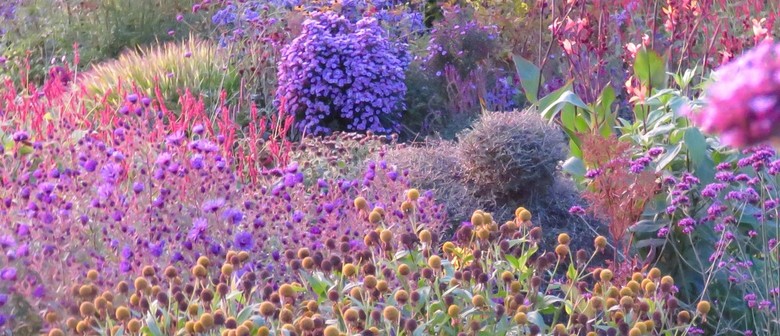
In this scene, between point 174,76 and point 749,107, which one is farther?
point 174,76

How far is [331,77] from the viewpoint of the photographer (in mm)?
6023

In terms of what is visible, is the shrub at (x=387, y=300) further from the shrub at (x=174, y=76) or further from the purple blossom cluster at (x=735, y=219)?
the shrub at (x=174, y=76)

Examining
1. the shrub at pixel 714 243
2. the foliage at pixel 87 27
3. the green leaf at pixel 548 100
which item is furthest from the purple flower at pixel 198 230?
the foliage at pixel 87 27

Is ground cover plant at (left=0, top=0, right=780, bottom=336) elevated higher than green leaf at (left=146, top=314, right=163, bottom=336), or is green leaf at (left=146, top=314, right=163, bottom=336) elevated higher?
green leaf at (left=146, top=314, right=163, bottom=336)

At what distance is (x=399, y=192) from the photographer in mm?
3717

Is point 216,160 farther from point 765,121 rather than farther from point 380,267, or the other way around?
point 765,121

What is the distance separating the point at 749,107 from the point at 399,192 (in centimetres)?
306

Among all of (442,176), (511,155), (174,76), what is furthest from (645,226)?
(174,76)

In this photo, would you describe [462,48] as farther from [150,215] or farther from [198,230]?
[198,230]

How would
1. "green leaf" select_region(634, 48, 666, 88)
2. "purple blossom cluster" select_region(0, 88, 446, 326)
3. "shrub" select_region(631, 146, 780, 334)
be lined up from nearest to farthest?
"purple blossom cluster" select_region(0, 88, 446, 326)
"shrub" select_region(631, 146, 780, 334)
"green leaf" select_region(634, 48, 666, 88)

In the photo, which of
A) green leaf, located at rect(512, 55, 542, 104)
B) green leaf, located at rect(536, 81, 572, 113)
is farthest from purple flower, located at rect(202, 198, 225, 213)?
green leaf, located at rect(512, 55, 542, 104)

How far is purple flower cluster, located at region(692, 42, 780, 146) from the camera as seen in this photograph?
66cm

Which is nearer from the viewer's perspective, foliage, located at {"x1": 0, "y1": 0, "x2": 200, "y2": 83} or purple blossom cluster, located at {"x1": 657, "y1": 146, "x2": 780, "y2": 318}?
purple blossom cluster, located at {"x1": 657, "y1": 146, "x2": 780, "y2": 318}

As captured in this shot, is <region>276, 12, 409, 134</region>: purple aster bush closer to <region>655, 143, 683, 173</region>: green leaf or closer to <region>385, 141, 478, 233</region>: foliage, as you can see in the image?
<region>385, 141, 478, 233</region>: foliage
